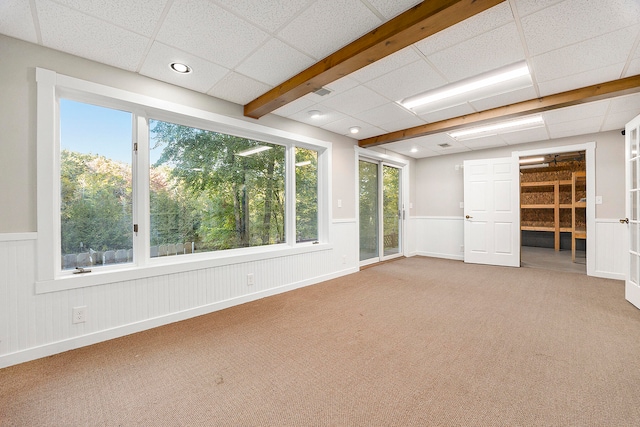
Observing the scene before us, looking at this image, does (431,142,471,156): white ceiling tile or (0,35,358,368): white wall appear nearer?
(0,35,358,368): white wall

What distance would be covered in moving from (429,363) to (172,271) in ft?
8.15

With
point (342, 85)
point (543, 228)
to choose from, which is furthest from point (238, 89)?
point (543, 228)

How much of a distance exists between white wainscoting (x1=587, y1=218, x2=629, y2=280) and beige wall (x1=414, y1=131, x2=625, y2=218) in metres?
0.17

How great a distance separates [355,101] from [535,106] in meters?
2.11

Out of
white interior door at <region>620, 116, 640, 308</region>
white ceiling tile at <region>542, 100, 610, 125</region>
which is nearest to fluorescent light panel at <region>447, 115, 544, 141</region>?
white ceiling tile at <region>542, 100, 610, 125</region>

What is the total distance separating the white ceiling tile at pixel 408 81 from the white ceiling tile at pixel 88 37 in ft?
6.88

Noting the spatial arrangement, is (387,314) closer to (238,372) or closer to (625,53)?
(238,372)

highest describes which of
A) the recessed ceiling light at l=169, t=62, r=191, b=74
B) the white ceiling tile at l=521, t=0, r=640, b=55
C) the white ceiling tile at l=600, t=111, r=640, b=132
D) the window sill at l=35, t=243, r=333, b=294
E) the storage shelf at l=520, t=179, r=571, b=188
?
the recessed ceiling light at l=169, t=62, r=191, b=74

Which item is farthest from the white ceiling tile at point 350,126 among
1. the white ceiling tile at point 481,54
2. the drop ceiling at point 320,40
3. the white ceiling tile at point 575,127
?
the white ceiling tile at point 575,127

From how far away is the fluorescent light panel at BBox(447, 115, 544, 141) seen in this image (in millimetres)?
3958

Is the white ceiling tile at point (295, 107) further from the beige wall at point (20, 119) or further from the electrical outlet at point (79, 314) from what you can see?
the electrical outlet at point (79, 314)

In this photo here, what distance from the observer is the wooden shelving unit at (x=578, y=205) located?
5930 millimetres

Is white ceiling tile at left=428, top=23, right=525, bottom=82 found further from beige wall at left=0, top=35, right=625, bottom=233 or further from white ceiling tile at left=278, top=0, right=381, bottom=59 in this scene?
beige wall at left=0, top=35, right=625, bottom=233

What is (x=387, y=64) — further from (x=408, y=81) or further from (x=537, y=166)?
(x=537, y=166)
